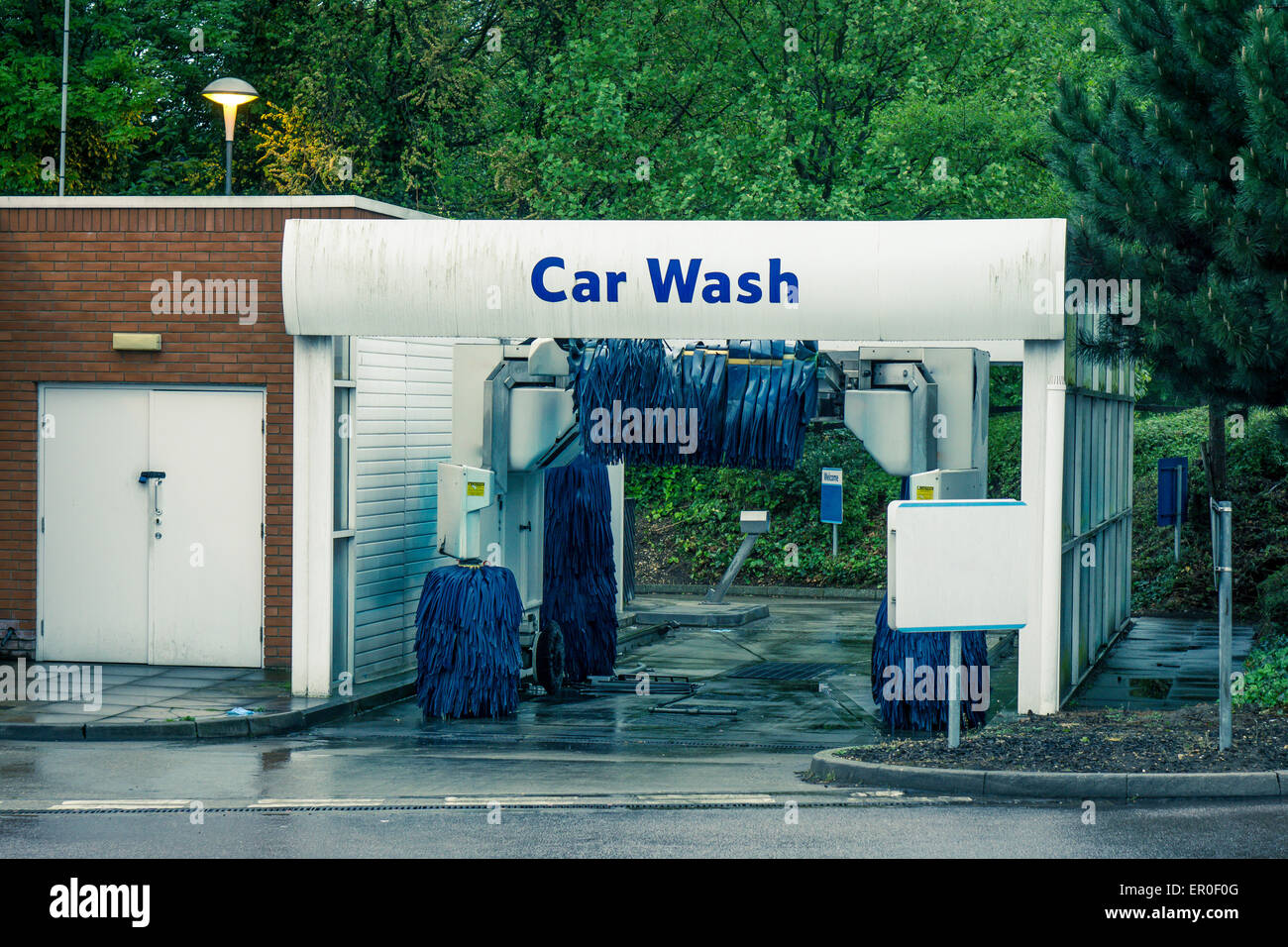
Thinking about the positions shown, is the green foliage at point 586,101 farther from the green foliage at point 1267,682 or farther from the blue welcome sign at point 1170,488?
the green foliage at point 1267,682

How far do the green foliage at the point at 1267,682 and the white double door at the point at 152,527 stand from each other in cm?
810

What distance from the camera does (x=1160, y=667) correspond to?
54.0ft

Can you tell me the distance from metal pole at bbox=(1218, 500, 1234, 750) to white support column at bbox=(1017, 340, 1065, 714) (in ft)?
7.61

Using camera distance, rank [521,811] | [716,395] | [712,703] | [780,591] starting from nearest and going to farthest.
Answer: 1. [521,811]
2. [716,395]
3. [712,703]
4. [780,591]

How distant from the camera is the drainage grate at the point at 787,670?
53.1ft

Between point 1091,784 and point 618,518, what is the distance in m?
10.6

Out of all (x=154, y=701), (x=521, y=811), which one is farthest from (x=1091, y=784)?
(x=154, y=701)

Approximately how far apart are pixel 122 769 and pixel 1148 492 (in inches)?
733

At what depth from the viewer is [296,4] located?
30.3 metres

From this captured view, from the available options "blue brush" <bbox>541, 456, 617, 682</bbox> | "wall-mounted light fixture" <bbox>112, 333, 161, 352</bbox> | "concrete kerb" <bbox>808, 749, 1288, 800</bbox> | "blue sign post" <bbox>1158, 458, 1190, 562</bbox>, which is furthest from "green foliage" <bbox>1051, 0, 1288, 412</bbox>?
"blue sign post" <bbox>1158, 458, 1190, 562</bbox>

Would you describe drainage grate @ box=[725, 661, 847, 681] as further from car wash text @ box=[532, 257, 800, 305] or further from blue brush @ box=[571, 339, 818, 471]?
car wash text @ box=[532, 257, 800, 305]

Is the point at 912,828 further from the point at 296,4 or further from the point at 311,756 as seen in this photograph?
the point at 296,4

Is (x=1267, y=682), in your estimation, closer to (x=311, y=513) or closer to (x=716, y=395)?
(x=716, y=395)

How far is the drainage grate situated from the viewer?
637 inches
